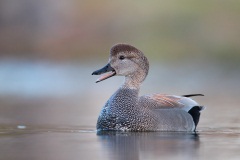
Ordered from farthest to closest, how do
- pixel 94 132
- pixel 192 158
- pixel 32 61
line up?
pixel 32 61, pixel 94 132, pixel 192 158

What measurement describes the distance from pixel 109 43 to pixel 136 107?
1610 centimetres

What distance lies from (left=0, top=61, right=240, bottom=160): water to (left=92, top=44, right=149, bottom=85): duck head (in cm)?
88

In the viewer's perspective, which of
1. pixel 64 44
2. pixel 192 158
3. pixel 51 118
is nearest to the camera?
pixel 192 158

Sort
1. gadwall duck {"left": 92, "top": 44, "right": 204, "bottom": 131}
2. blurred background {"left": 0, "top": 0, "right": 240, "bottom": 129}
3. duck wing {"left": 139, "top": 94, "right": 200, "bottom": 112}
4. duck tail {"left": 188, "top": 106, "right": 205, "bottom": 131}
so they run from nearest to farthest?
gadwall duck {"left": 92, "top": 44, "right": 204, "bottom": 131} → duck wing {"left": 139, "top": 94, "right": 200, "bottom": 112} → duck tail {"left": 188, "top": 106, "right": 205, "bottom": 131} → blurred background {"left": 0, "top": 0, "right": 240, "bottom": 129}

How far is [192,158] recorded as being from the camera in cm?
1191

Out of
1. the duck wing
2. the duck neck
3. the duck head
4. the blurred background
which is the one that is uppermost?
the blurred background

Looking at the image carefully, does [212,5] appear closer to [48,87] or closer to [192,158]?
[48,87]

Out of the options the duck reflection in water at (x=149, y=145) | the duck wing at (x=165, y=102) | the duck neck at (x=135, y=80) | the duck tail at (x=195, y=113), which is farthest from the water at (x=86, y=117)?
the duck neck at (x=135, y=80)

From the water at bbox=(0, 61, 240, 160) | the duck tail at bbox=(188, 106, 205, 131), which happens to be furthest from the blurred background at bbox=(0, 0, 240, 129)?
the duck tail at bbox=(188, 106, 205, 131)

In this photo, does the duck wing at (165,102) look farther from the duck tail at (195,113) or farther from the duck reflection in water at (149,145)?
the duck reflection in water at (149,145)

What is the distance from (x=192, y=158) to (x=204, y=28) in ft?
63.9

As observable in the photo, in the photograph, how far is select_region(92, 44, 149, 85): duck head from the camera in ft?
50.0

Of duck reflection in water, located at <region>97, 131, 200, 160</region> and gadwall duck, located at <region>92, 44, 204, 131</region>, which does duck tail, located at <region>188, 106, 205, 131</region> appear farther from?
duck reflection in water, located at <region>97, 131, 200, 160</region>

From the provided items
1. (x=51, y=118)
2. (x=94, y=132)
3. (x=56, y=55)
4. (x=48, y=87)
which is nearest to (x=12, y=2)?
(x=56, y=55)
